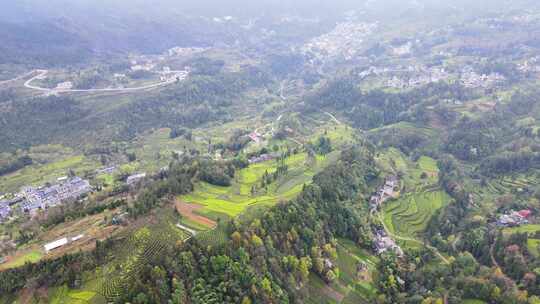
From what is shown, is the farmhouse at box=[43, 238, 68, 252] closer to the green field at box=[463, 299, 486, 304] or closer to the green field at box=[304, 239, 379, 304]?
the green field at box=[304, 239, 379, 304]

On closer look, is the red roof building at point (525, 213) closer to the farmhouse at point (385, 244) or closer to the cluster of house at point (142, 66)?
the farmhouse at point (385, 244)

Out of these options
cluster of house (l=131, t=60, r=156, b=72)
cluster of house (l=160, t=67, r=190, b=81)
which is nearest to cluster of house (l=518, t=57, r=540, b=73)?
cluster of house (l=160, t=67, r=190, b=81)

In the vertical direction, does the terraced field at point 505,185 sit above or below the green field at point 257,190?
below

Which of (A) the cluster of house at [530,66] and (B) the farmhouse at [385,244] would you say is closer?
(B) the farmhouse at [385,244]

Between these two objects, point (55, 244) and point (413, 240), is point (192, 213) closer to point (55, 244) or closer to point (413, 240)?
point (55, 244)

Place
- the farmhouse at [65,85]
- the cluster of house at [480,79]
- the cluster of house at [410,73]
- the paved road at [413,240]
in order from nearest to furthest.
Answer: the paved road at [413,240] → the cluster of house at [480,79] → the cluster of house at [410,73] → the farmhouse at [65,85]

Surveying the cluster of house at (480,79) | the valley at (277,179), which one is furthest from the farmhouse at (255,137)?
the cluster of house at (480,79)
